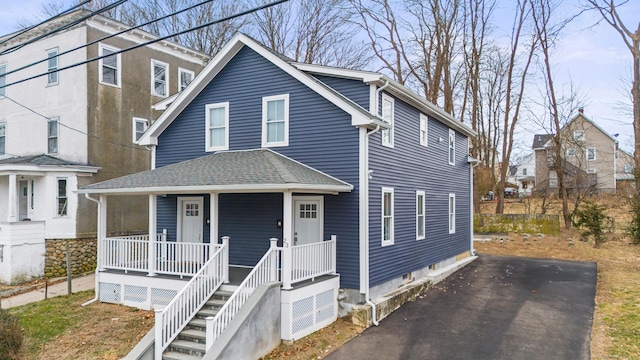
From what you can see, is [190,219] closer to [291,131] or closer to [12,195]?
[291,131]

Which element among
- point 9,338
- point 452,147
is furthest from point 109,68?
point 452,147

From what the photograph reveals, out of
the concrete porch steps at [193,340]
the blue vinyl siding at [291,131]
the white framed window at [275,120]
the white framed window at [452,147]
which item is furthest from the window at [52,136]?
the white framed window at [452,147]

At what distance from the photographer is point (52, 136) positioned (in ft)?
61.1

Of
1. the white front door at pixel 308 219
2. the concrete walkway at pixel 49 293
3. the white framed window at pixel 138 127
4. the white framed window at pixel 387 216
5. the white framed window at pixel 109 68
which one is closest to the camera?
the white front door at pixel 308 219

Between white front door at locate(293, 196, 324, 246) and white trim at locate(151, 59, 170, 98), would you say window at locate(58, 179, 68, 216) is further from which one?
white front door at locate(293, 196, 324, 246)

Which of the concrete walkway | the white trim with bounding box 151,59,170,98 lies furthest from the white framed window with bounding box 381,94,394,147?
the white trim with bounding box 151,59,170,98

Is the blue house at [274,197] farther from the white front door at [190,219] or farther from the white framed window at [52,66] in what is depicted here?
the white framed window at [52,66]

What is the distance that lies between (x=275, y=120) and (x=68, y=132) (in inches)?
414

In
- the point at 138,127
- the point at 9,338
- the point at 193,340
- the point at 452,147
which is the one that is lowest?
the point at 193,340

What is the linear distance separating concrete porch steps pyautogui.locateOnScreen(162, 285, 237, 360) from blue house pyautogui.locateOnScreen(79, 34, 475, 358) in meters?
0.05

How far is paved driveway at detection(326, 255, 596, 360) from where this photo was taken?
887cm

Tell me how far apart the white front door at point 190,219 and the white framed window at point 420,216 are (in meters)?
6.84

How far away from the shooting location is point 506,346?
357 inches

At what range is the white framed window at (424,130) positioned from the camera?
48.9 feet
